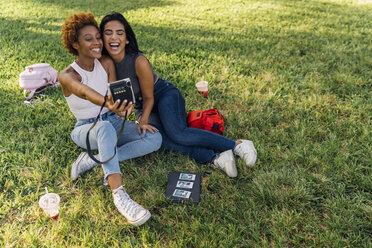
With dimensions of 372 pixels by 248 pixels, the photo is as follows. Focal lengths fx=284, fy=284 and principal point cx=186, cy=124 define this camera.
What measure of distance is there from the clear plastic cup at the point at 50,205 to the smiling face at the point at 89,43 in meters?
1.36

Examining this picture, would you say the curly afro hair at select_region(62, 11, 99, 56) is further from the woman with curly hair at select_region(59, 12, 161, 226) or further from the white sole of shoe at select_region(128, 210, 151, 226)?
the white sole of shoe at select_region(128, 210, 151, 226)

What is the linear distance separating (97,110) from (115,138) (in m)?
0.41

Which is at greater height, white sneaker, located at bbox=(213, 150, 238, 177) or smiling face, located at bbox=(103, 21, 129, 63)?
smiling face, located at bbox=(103, 21, 129, 63)

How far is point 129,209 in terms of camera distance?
237 cm

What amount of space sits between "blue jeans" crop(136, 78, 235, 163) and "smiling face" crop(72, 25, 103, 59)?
34.9 inches

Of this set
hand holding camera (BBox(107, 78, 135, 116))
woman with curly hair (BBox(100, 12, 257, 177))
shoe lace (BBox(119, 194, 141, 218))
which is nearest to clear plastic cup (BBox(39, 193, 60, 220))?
shoe lace (BBox(119, 194, 141, 218))

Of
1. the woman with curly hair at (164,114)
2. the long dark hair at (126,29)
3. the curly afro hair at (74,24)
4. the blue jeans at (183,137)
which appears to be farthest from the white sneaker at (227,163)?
the curly afro hair at (74,24)

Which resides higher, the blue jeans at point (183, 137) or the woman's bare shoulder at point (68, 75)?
the woman's bare shoulder at point (68, 75)

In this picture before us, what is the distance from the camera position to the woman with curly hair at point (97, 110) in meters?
2.43

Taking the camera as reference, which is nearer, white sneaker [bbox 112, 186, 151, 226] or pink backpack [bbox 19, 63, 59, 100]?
white sneaker [bbox 112, 186, 151, 226]

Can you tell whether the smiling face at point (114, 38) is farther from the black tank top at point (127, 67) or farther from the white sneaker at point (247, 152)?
the white sneaker at point (247, 152)

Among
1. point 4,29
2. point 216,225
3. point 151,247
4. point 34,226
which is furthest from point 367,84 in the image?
point 4,29

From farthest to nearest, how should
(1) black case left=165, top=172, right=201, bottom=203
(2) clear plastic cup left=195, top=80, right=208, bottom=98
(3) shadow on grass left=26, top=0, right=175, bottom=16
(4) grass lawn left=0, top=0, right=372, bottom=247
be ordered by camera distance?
(3) shadow on grass left=26, top=0, right=175, bottom=16 < (2) clear plastic cup left=195, top=80, right=208, bottom=98 < (1) black case left=165, top=172, right=201, bottom=203 < (4) grass lawn left=0, top=0, right=372, bottom=247

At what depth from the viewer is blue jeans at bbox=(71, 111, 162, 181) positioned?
2627 millimetres
